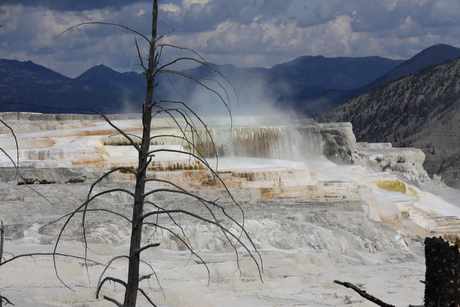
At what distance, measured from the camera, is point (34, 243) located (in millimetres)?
9586

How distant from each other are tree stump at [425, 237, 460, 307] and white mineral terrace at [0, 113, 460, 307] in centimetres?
88

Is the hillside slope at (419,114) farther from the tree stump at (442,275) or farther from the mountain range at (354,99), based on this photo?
the tree stump at (442,275)

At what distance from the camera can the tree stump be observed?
1983 millimetres

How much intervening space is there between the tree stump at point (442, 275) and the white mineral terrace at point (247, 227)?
2.87 feet

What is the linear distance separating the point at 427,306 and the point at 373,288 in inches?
284

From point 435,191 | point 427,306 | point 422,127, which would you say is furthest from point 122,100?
point 427,306

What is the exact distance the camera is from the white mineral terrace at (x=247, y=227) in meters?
7.55

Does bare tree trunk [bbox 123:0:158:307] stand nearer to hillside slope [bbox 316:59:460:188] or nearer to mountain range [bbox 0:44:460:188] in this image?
mountain range [bbox 0:44:460:188]

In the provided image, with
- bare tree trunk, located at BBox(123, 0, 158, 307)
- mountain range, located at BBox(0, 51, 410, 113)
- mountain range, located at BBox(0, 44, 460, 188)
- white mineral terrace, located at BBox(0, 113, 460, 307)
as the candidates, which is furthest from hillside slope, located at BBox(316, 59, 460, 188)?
bare tree trunk, located at BBox(123, 0, 158, 307)

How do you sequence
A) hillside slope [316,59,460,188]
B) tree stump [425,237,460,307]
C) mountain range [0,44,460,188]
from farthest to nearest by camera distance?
mountain range [0,44,460,188], hillside slope [316,59,460,188], tree stump [425,237,460,307]

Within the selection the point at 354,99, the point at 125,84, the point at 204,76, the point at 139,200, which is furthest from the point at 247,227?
the point at 125,84

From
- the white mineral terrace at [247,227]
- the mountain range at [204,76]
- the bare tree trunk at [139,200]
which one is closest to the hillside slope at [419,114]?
the mountain range at [204,76]

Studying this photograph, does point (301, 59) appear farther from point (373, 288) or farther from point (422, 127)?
point (373, 288)

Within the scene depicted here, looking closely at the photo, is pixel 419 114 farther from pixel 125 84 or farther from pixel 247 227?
pixel 125 84
